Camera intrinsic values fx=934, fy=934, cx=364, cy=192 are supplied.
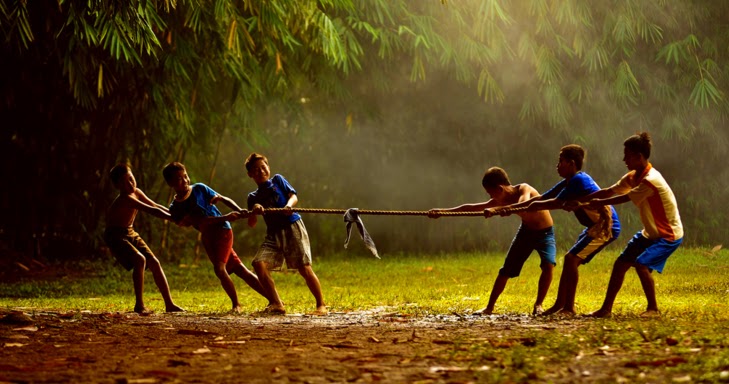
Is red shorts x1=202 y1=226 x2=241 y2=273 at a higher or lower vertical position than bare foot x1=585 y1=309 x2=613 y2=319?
higher

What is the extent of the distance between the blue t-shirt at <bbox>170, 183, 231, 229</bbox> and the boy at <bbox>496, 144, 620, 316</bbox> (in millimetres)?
2370

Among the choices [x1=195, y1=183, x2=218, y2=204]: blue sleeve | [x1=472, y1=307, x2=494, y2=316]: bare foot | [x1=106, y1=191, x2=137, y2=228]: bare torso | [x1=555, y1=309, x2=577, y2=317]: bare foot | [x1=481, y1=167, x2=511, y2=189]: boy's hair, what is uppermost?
[x1=481, y1=167, x2=511, y2=189]: boy's hair

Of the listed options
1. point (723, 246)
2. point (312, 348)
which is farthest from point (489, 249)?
point (312, 348)

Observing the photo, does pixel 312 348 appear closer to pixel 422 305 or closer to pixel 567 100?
pixel 422 305

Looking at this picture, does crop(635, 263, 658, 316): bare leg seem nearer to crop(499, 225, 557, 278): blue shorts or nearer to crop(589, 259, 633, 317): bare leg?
crop(589, 259, 633, 317): bare leg

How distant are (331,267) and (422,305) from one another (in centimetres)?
495

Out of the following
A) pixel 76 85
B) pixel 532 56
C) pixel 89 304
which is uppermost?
pixel 532 56

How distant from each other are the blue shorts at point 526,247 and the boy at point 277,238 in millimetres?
1501

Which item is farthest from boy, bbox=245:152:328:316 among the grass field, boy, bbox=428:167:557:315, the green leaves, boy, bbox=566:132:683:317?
the green leaves

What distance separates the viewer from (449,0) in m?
12.2

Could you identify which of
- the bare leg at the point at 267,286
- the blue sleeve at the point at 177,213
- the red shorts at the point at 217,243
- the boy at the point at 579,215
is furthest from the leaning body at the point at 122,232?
the boy at the point at 579,215

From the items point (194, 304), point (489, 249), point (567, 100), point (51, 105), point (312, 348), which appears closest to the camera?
point (312, 348)

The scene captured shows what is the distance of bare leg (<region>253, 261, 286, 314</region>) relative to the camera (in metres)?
7.31

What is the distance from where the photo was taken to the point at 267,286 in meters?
7.36
